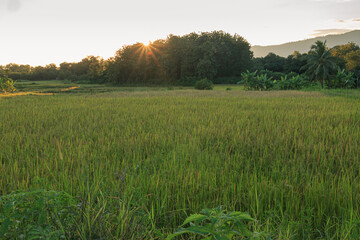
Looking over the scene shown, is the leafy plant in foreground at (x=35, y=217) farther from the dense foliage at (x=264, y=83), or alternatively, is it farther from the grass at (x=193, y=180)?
the dense foliage at (x=264, y=83)

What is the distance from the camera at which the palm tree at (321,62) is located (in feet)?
96.0

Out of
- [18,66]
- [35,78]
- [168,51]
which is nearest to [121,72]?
[168,51]

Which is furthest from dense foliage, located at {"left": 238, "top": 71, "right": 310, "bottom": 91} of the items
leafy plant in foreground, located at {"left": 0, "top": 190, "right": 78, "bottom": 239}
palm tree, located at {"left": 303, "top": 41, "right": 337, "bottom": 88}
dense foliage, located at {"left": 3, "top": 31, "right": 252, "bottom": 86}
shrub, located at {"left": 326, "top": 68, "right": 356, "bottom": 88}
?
leafy plant in foreground, located at {"left": 0, "top": 190, "right": 78, "bottom": 239}

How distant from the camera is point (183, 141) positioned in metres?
3.86

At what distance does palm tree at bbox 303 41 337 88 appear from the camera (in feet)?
96.0

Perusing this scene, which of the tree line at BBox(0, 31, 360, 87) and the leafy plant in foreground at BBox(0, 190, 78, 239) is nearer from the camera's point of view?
the leafy plant in foreground at BBox(0, 190, 78, 239)

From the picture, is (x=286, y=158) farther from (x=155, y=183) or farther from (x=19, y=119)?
(x=19, y=119)

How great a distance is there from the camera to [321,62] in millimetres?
29969

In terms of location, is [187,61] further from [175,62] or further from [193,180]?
[193,180]

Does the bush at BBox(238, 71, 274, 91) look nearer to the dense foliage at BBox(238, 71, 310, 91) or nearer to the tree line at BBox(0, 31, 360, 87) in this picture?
the dense foliage at BBox(238, 71, 310, 91)

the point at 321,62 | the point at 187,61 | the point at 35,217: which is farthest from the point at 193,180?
the point at 187,61

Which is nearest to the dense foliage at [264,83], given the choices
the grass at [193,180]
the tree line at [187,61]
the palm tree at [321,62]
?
the palm tree at [321,62]

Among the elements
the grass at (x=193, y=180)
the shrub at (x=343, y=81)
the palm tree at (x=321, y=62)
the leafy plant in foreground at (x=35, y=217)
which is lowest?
the grass at (x=193, y=180)

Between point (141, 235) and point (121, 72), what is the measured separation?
148 ft
